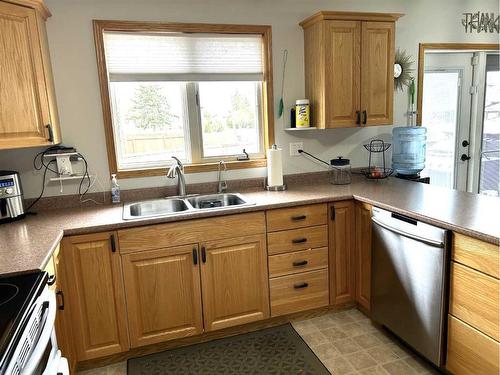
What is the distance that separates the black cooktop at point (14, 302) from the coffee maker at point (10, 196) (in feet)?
3.06

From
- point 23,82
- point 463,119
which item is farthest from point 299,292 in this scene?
point 463,119

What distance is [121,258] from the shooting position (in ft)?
7.16

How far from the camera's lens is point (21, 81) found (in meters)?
2.06

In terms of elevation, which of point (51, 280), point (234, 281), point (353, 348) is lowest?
point (353, 348)

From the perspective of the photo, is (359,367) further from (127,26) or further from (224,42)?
(127,26)

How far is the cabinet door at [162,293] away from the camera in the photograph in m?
2.23

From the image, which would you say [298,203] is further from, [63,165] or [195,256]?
[63,165]

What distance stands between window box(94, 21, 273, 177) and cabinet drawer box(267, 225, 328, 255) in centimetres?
73

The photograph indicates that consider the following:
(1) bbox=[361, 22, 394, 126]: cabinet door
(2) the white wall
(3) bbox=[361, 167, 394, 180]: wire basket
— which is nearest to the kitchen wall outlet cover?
(2) the white wall

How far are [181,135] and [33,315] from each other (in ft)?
6.05

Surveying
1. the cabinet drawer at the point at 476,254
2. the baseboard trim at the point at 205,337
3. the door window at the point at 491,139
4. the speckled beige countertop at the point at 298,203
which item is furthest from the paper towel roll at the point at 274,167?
the door window at the point at 491,139

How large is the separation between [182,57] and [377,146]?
5.92ft

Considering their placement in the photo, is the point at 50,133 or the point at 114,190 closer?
the point at 50,133

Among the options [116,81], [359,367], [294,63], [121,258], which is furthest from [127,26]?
[359,367]
